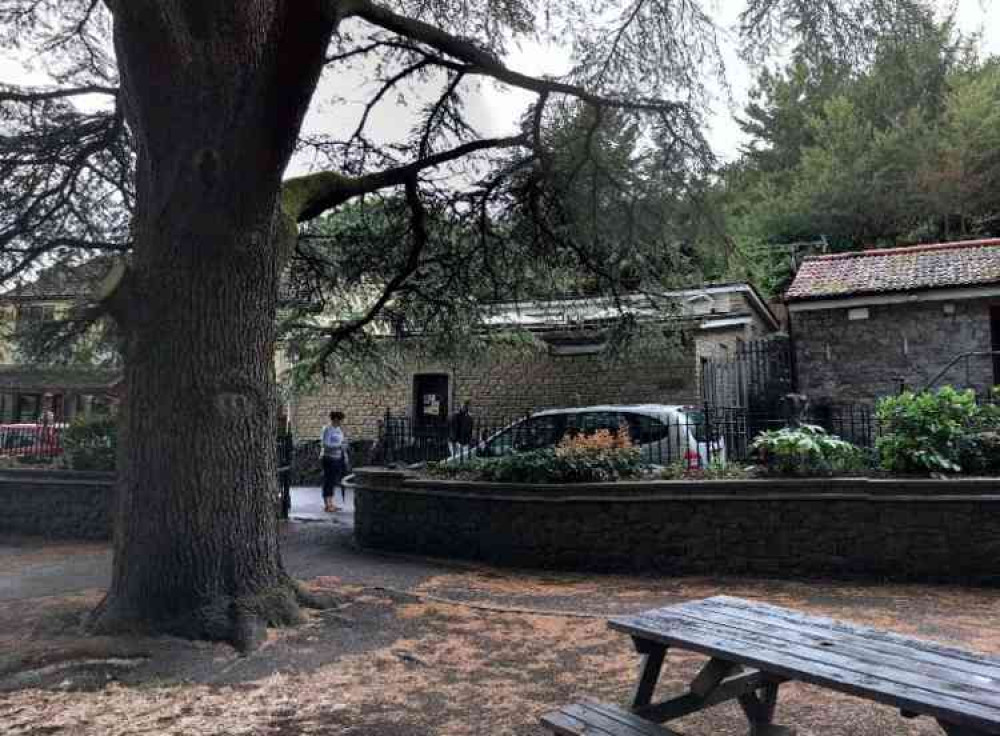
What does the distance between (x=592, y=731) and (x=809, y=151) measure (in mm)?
27900

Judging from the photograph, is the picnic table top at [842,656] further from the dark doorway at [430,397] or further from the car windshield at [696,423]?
the dark doorway at [430,397]

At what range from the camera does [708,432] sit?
933 cm

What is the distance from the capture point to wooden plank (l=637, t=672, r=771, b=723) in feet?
11.8

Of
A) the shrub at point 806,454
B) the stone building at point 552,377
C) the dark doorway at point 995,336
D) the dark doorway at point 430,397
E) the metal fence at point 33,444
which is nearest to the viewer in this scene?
the shrub at point 806,454

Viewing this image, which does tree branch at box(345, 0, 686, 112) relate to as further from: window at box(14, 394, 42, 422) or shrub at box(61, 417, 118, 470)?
window at box(14, 394, 42, 422)

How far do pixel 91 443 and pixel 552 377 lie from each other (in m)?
10.6

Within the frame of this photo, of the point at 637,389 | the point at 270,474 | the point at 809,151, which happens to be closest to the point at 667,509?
the point at 270,474

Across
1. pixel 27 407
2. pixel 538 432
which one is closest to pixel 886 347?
pixel 538 432

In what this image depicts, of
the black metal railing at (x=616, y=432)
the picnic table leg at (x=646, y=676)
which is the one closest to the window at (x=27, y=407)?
the black metal railing at (x=616, y=432)

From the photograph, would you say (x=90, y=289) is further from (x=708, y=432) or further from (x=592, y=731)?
(x=592, y=731)

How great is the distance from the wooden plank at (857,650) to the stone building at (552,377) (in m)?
9.87

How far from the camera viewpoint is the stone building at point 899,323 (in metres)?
15.2

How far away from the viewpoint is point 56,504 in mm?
12047

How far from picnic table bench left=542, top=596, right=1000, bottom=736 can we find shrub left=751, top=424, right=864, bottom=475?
14.2 feet
